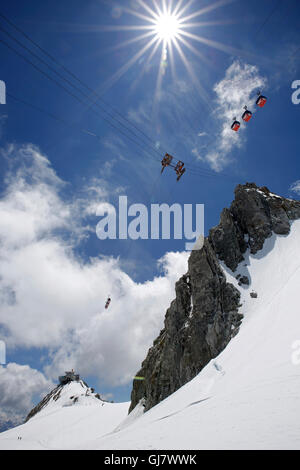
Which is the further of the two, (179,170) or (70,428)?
(70,428)

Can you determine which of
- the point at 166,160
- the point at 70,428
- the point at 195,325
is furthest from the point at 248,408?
the point at 70,428

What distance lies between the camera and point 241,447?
5.94 m

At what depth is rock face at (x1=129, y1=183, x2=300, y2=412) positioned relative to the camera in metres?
34.3

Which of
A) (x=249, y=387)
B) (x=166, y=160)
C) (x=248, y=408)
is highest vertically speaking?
(x=166, y=160)

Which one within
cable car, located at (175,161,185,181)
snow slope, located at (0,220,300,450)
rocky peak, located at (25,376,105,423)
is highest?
cable car, located at (175,161,185,181)

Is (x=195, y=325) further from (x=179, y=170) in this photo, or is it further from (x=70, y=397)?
(x=70, y=397)

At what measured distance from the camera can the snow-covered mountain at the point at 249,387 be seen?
22.8ft

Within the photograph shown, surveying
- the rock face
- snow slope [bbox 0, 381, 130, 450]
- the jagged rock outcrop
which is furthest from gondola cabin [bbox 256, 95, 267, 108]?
snow slope [bbox 0, 381, 130, 450]

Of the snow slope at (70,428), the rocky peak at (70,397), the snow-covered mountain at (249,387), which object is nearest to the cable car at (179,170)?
the snow-covered mountain at (249,387)

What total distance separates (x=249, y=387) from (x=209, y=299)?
2710 cm

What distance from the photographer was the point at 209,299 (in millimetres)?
38031

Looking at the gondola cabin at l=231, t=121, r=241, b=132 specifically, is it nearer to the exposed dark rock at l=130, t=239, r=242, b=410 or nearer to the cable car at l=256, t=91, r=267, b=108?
the cable car at l=256, t=91, r=267, b=108

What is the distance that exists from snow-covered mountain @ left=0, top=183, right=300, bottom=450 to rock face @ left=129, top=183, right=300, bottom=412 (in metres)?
0.93
